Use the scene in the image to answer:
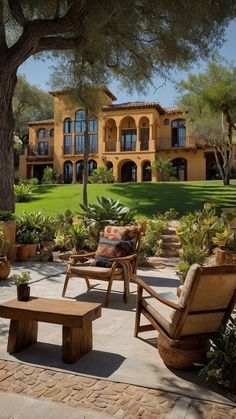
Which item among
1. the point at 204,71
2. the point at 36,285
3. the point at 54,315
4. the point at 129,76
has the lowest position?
the point at 36,285

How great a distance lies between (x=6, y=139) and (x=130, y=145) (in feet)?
81.4

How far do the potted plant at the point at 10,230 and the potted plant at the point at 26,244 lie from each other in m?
0.13

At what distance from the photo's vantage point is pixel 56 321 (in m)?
3.48

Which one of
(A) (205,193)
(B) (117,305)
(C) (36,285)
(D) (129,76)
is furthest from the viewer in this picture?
(A) (205,193)

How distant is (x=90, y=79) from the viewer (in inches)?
551

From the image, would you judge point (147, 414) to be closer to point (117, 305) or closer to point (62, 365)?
point (62, 365)

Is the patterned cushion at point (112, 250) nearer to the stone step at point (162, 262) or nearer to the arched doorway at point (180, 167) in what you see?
the stone step at point (162, 262)

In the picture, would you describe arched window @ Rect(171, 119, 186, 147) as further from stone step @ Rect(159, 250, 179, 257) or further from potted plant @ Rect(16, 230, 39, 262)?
potted plant @ Rect(16, 230, 39, 262)

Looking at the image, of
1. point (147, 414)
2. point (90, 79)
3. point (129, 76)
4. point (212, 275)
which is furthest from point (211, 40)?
point (147, 414)

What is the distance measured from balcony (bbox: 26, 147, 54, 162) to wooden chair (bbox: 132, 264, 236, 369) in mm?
34569

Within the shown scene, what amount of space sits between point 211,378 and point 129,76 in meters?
11.7

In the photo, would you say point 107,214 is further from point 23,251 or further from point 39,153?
point 39,153

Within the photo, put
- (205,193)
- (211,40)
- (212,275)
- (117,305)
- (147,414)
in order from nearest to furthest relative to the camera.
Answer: (147,414) < (212,275) < (117,305) < (211,40) < (205,193)

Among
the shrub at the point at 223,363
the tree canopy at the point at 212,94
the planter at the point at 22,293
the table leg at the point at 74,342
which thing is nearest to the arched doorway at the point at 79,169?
the tree canopy at the point at 212,94
